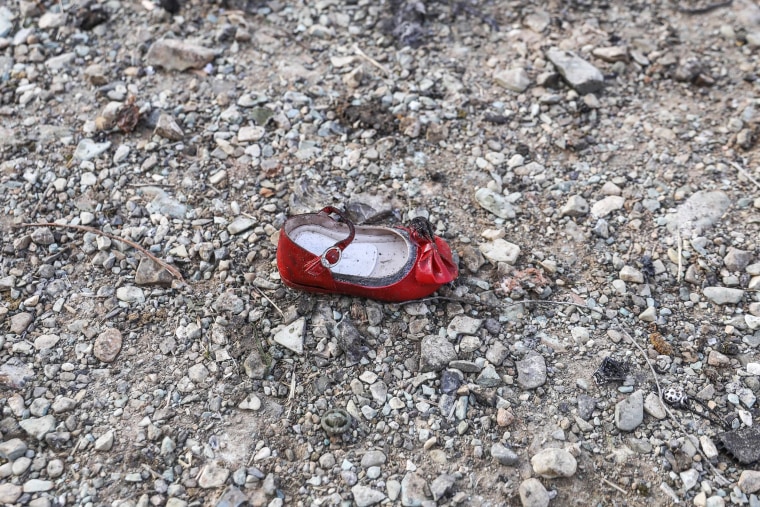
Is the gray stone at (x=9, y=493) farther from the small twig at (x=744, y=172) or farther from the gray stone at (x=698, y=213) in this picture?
the small twig at (x=744, y=172)

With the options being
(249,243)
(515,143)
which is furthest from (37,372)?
(515,143)

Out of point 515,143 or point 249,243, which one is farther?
point 515,143

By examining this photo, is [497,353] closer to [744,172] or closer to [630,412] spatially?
[630,412]

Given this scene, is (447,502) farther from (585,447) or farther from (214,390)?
(214,390)

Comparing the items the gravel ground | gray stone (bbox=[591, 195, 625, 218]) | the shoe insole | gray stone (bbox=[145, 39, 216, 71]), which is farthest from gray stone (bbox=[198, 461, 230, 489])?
gray stone (bbox=[145, 39, 216, 71])

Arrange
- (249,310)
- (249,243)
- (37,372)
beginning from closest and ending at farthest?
(37,372), (249,310), (249,243)

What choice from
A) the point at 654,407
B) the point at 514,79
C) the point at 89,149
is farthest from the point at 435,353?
the point at 89,149

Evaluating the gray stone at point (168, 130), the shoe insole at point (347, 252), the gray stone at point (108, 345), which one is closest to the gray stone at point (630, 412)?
the shoe insole at point (347, 252)
